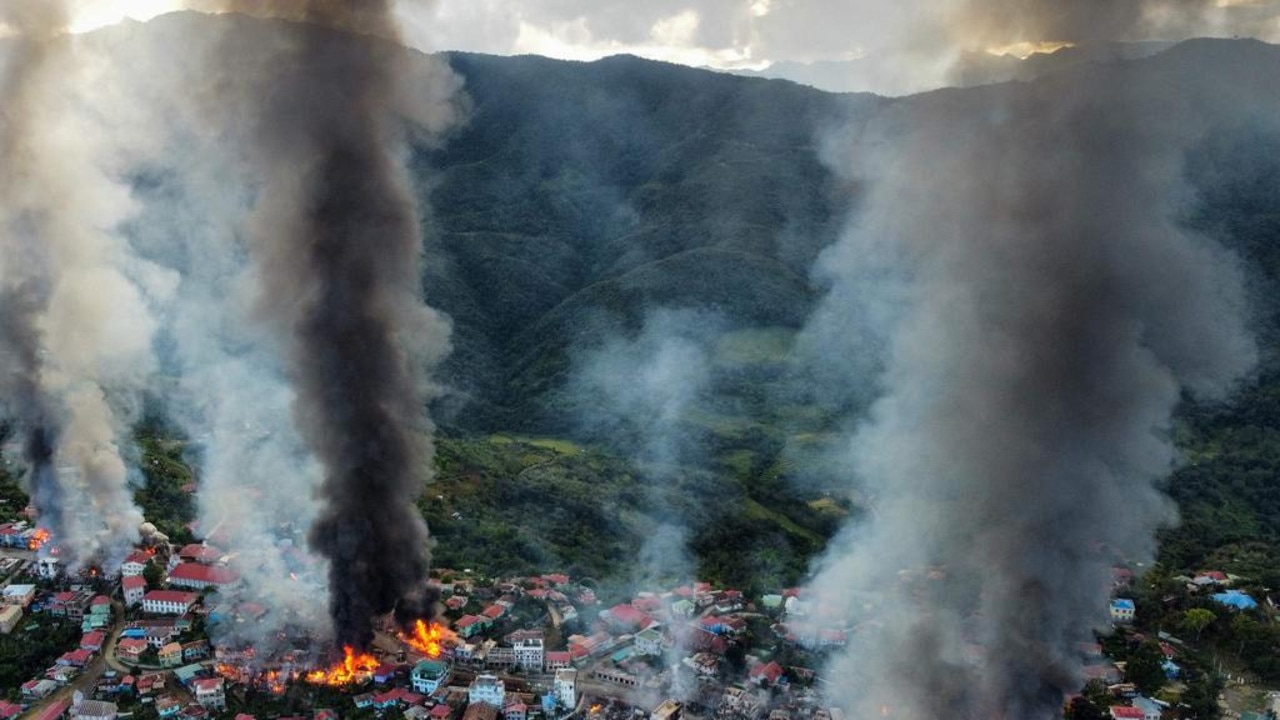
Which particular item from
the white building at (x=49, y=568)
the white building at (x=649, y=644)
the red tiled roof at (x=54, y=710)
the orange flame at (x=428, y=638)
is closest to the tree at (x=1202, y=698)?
the white building at (x=649, y=644)

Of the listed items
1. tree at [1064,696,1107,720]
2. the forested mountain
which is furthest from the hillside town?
the forested mountain

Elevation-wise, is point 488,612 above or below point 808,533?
below

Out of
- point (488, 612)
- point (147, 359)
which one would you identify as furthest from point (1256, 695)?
point (147, 359)

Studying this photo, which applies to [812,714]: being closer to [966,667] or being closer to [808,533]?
[966,667]

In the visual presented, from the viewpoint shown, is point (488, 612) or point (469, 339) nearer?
point (488, 612)

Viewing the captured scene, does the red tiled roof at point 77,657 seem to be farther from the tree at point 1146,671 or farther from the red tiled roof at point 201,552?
the tree at point 1146,671

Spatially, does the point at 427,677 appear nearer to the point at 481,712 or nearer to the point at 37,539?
the point at 481,712

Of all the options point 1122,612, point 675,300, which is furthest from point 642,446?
point 1122,612

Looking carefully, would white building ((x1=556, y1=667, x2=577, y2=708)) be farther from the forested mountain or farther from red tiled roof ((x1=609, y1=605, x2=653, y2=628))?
the forested mountain
